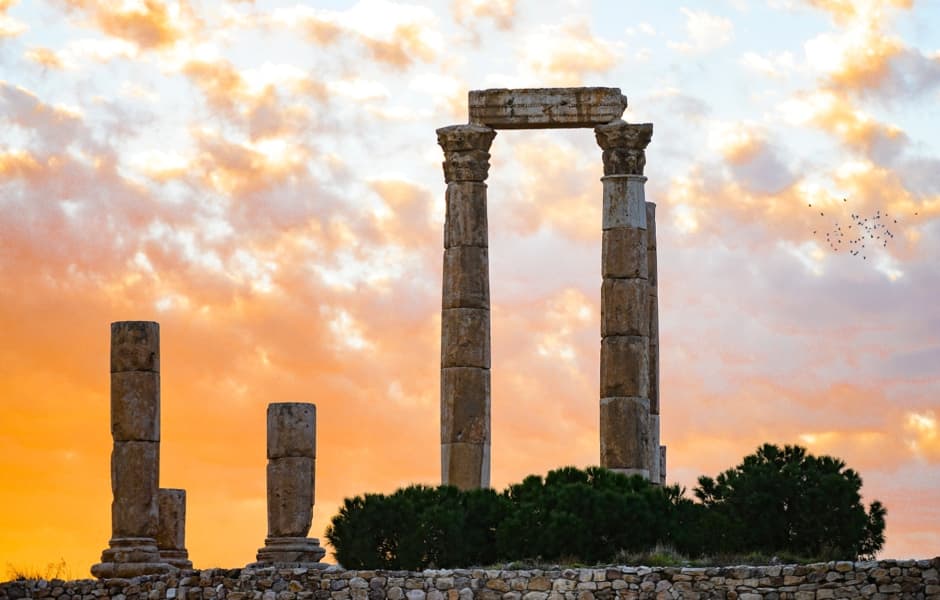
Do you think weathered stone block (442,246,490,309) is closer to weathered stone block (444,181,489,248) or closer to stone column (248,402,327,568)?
weathered stone block (444,181,489,248)

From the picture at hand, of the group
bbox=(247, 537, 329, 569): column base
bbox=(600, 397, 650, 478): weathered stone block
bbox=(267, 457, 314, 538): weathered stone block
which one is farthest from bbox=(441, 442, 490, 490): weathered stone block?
bbox=(247, 537, 329, 569): column base

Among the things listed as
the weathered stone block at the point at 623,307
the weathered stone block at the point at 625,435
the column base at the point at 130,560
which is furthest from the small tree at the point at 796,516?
the column base at the point at 130,560

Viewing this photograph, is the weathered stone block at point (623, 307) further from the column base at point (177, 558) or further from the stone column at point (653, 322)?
the column base at point (177, 558)

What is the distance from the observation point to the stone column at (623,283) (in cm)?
4303

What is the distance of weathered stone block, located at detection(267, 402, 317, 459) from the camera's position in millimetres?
39031

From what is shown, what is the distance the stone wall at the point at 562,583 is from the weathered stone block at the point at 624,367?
348 inches

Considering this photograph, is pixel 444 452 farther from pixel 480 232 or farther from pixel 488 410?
pixel 480 232

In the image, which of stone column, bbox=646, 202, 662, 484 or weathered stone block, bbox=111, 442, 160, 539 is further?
stone column, bbox=646, 202, 662, 484

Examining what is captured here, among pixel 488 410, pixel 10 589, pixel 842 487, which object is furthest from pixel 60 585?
pixel 842 487

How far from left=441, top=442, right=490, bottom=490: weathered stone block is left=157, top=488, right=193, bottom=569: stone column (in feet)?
17.5

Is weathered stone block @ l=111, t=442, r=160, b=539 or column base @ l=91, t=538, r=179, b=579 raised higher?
weathered stone block @ l=111, t=442, r=160, b=539

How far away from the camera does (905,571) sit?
32312 millimetres

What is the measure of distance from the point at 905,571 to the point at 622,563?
5750 millimetres

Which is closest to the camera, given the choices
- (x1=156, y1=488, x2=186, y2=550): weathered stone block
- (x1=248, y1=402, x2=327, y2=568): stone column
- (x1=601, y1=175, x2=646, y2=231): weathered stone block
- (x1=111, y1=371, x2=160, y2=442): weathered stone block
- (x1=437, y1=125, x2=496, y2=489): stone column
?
(x1=248, y1=402, x2=327, y2=568): stone column
